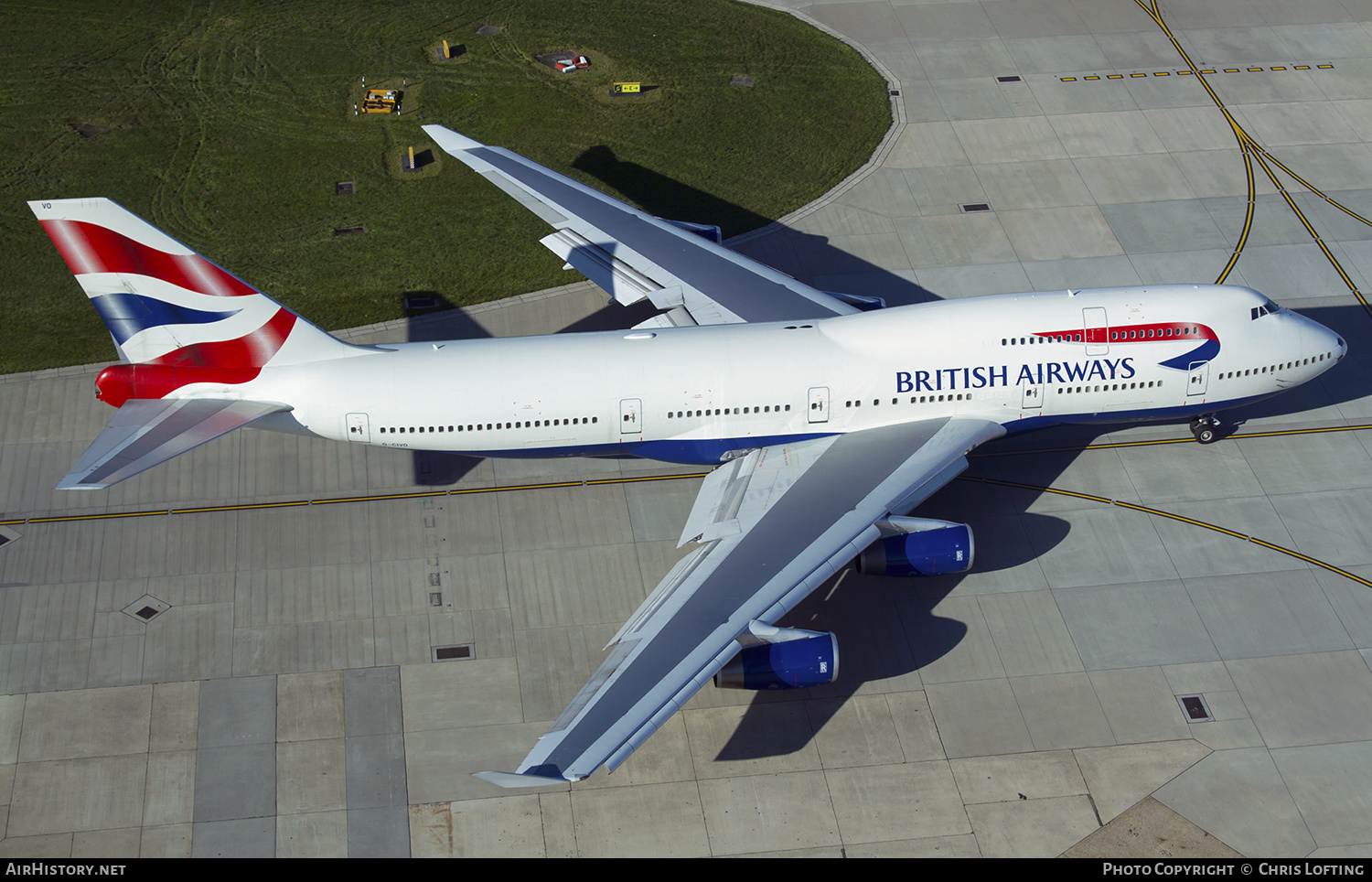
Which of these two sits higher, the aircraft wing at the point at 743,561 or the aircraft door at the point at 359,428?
the aircraft wing at the point at 743,561

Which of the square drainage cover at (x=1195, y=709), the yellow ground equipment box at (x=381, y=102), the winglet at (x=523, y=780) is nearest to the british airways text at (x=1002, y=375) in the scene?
the square drainage cover at (x=1195, y=709)

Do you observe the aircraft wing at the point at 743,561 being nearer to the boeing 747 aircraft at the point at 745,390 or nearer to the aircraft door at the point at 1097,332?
the boeing 747 aircraft at the point at 745,390

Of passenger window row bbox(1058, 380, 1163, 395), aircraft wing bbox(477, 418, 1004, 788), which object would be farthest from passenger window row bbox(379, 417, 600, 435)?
passenger window row bbox(1058, 380, 1163, 395)

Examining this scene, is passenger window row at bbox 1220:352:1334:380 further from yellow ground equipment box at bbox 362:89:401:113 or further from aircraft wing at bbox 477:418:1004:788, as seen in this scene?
yellow ground equipment box at bbox 362:89:401:113

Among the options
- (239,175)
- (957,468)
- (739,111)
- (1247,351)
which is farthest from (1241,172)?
(239,175)

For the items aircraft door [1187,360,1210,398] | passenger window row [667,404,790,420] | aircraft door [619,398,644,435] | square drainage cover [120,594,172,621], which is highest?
aircraft door [1187,360,1210,398]

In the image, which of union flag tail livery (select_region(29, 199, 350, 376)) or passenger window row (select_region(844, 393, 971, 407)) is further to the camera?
passenger window row (select_region(844, 393, 971, 407))

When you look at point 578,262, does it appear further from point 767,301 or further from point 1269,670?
point 1269,670
